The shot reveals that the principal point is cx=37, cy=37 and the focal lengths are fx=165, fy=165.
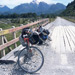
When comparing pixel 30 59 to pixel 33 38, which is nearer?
pixel 30 59

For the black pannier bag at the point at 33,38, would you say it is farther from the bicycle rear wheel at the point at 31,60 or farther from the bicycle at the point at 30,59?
the bicycle rear wheel at the point at 31,60

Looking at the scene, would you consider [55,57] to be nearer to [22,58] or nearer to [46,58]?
[46,58]

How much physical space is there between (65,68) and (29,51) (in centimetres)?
118

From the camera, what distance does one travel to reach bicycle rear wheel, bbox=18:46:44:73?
462cm

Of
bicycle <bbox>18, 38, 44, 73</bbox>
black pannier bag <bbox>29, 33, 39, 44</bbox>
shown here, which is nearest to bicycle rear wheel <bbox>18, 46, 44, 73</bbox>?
bicycle <bbox>18, 38, 44, 73</bbox>

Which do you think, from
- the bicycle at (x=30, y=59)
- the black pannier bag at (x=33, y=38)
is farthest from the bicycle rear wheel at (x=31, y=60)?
the black pannier bag at (x=33, y=38)

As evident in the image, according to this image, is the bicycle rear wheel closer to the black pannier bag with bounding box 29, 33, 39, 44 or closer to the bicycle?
the bicycle

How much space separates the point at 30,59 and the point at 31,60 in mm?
63

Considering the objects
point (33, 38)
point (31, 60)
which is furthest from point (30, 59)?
point (33, 38)

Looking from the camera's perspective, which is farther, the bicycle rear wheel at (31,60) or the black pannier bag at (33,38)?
the black pannier bag at (33,38)

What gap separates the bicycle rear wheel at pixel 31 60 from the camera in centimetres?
462

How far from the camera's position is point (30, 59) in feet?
16.1

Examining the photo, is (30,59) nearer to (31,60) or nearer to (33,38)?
(31,60)

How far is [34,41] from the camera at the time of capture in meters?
5.02
